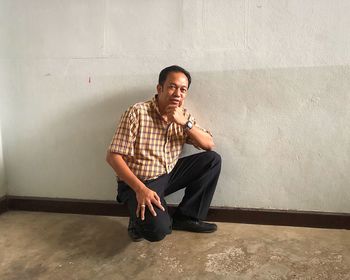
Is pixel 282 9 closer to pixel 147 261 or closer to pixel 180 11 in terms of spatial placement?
pixel 180 11

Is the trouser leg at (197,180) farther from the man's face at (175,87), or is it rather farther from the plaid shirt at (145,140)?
the man's face at (175,87)

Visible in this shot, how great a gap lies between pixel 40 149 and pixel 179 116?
1.06 metres

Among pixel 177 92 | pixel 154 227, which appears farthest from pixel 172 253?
pixel 177 92

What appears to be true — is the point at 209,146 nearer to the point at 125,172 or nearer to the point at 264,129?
the point at 264,129

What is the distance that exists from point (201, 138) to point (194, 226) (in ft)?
1.72

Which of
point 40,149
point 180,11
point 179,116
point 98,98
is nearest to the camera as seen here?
point 179,116

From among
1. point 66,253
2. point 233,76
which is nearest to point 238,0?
point 233,76

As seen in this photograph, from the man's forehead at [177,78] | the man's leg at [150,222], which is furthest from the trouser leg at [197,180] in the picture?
the man's forehead at [177,78]

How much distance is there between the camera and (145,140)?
5.78 feet

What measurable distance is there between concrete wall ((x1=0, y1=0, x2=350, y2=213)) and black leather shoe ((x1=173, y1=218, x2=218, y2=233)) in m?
0.19

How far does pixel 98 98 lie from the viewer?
2039 mm

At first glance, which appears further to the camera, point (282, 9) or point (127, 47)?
point (127, 47)

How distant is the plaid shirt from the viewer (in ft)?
5.61

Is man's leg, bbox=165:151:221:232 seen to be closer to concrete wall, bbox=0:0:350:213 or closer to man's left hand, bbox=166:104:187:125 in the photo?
concrete wall, bbox=0:0:350:213
